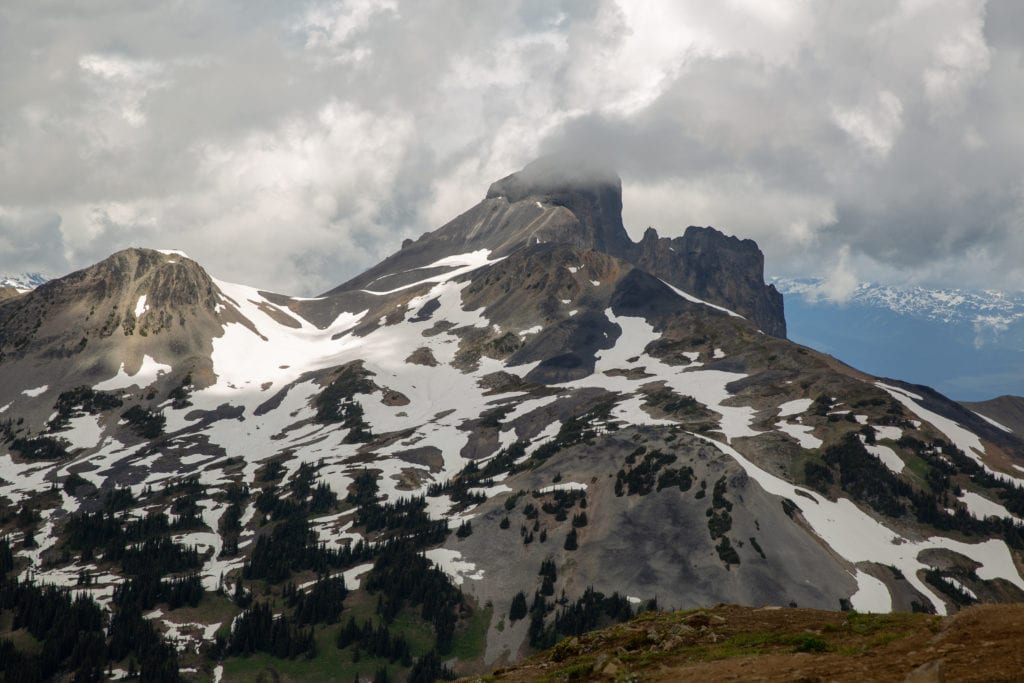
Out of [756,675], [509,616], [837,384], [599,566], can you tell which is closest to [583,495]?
[599,566]

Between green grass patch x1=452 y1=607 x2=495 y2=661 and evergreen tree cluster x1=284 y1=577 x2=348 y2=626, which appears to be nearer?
green grass patch x1=452 y1=607 x2=495 y2=661

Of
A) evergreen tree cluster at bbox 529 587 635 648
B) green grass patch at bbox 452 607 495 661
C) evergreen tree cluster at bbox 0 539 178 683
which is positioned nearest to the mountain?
green grass patch at bbox 452 607 495 661

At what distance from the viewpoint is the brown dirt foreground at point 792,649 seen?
18.4 meters

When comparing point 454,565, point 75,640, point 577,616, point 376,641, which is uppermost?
point 454,565

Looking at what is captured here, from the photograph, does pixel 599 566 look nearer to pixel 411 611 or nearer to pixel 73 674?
Answer: pixel 411 611

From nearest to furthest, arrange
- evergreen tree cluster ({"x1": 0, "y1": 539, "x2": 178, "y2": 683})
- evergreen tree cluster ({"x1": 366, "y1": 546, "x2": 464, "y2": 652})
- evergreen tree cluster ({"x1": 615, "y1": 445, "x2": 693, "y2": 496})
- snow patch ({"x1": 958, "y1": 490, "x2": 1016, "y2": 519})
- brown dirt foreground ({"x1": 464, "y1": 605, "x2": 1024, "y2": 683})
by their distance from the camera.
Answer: brown dirt foreground ({"x1": 464, "y1": 605, "x2": 1024, "y2": 683})
evergreen tree cluster ({"x1": 0, "y1": 539, "x2": 178, "y2": 683})
evergreen tree cluster ({"x1": 366, "y1": 546, "x2": 464, "y2": 652})
snow patch ({"x1": 958, "y1": 490, "x2": 1016, "y2": 519})
evergreen tree cluster ({"x1": 615, "y1": 445, "x2": 693, "y2": 496})

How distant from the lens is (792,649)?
24250 mm

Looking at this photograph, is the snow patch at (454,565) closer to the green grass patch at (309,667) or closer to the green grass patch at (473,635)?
the green grass patch at (473,635)

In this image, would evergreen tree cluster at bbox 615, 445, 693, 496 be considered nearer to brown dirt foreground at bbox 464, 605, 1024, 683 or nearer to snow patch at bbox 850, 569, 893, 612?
snow patch at bbox 850, 569, 893, 612

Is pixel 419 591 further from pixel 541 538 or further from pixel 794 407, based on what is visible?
pixel 794 407

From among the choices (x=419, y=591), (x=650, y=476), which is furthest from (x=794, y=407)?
(x=419, y=591)

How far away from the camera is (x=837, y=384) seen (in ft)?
614

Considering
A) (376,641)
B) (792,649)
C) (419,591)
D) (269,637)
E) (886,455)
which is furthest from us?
(886,455)

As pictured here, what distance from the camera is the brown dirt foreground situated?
18.4m
